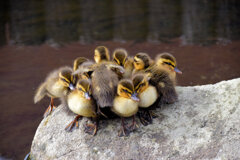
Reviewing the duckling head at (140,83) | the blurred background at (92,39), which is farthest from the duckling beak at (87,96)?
the blurred background at (92,39)

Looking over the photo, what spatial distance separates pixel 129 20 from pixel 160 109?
9.29ft

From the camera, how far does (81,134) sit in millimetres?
1924

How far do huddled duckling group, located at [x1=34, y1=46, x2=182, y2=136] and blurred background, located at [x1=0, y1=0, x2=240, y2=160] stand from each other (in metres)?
0.64

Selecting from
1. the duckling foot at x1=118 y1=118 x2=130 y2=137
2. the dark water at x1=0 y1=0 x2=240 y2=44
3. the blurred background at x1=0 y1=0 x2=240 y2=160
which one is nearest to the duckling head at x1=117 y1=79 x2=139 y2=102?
the duckling foot at x1=118 y1=118 x2=130 y2=137

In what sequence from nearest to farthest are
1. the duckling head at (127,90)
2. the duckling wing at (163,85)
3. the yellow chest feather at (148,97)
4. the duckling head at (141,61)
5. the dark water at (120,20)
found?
the duckling head at (127,90)
the yellow chest feather at (148,97)
the duckling wing at (163,85)
the duckling head at (141,61)
the dark water at (120,20)

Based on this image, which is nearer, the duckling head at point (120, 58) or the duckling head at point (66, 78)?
the duckling head at point (66, 78)


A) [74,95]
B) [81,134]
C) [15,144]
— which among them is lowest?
[15,144]

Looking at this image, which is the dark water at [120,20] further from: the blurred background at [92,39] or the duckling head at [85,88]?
the duckling head at [85,88]

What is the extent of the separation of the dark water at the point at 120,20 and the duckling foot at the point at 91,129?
2236mm

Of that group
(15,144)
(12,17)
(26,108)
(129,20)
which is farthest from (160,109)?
(12,17)

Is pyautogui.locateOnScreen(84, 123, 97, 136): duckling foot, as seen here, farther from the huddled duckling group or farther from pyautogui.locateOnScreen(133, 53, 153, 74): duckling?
pyautogui.locateOnScreen(133, 53, 153, 74): duckling

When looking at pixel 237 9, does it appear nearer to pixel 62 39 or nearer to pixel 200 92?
pixel 62 39

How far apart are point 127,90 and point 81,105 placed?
29 cm

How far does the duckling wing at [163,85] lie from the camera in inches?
77.9
